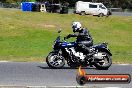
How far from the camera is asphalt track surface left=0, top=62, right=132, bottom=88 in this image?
11.1 m

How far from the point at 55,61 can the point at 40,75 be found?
1928 millimetres

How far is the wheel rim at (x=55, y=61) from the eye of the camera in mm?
15000

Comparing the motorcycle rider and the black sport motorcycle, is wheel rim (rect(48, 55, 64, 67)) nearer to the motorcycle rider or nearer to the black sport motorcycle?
the black sport motorcycle

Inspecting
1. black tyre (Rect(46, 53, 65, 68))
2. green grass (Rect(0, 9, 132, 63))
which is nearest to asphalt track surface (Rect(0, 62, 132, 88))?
black tyre (Rect(46, 53, 65, 68))

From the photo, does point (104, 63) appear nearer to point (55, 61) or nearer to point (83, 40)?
point (83, 40)

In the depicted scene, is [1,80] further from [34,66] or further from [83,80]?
[83,80]

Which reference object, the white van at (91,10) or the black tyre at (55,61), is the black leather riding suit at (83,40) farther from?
the white van at (91,10)

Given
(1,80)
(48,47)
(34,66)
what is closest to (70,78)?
(1,80)

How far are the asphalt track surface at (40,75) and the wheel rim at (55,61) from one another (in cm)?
21

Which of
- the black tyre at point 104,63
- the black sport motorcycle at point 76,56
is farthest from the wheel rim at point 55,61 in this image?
the black tyre at point 104,63

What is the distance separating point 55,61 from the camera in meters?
15.0

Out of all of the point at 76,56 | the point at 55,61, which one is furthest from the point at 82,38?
the point at 55,61

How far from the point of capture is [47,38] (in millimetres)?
30625

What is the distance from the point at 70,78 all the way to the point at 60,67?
8.33ft
